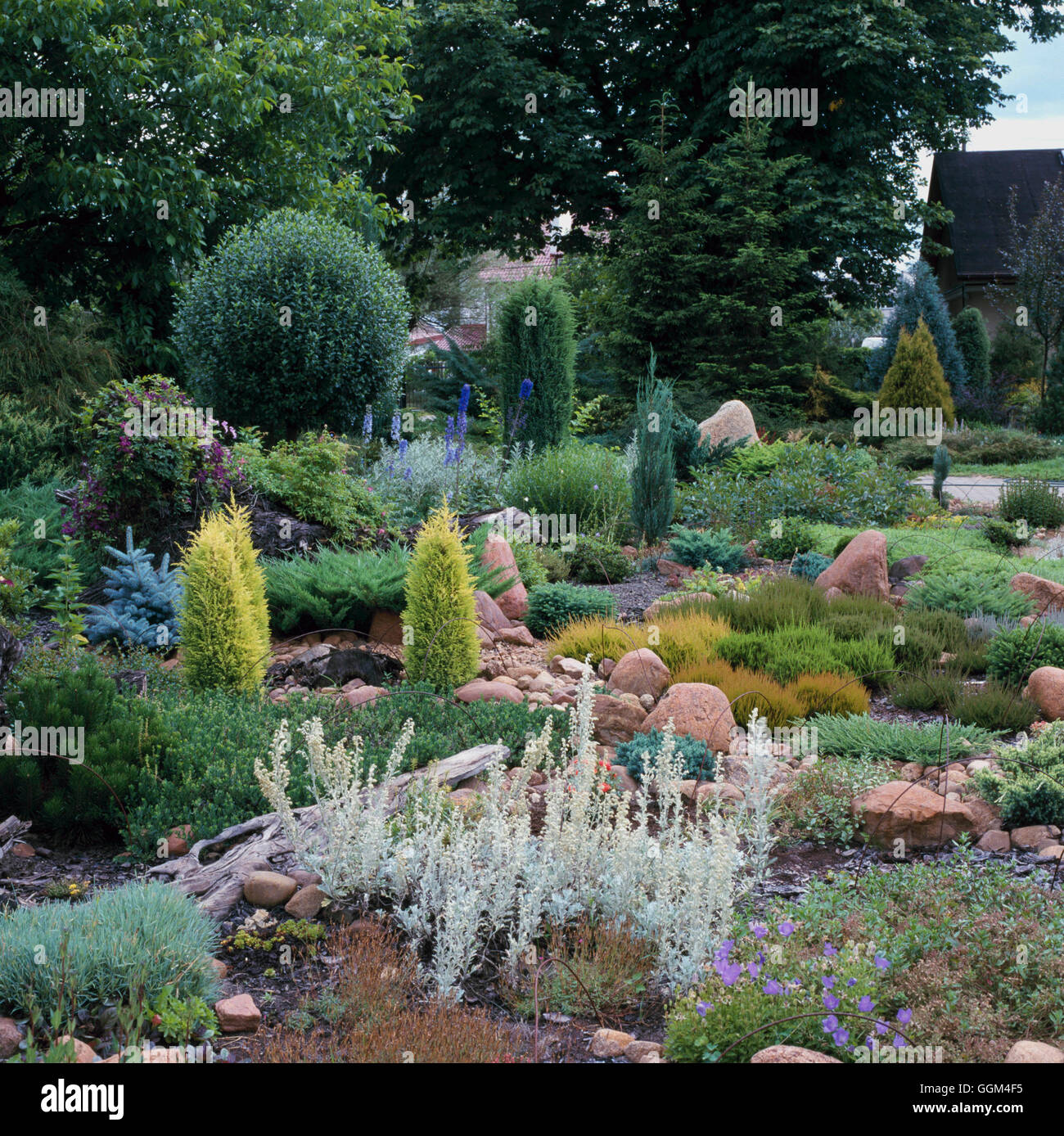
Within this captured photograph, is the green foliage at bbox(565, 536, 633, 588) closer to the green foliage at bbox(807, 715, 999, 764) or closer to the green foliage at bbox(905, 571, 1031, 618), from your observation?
the green foliage at bbox(905, 571, 1031, 618)

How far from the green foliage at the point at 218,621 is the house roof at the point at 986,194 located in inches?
1148

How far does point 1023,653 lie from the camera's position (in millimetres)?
6090

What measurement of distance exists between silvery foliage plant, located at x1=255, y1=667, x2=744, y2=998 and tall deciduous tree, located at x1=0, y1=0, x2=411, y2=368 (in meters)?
11.9

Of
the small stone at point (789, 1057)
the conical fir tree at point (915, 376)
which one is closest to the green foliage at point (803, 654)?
the small stone at point (789, 1057)

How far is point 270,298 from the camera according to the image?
1079 cm

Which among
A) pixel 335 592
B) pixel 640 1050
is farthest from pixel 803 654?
pixel 640 1050

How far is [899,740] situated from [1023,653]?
162 cm

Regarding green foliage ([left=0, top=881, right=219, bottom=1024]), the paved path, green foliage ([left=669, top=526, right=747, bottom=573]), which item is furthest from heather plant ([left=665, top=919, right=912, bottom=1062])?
the paved path

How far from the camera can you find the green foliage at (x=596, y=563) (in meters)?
9.34

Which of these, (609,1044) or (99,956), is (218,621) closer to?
(99,956)

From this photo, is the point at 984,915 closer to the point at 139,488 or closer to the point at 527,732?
the point at 527,732

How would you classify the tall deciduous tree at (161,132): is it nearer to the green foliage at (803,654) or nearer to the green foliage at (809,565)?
the green foliage at (809,565)

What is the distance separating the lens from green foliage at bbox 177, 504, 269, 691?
5.31m

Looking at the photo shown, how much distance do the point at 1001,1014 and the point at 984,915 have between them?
20.4 inches
